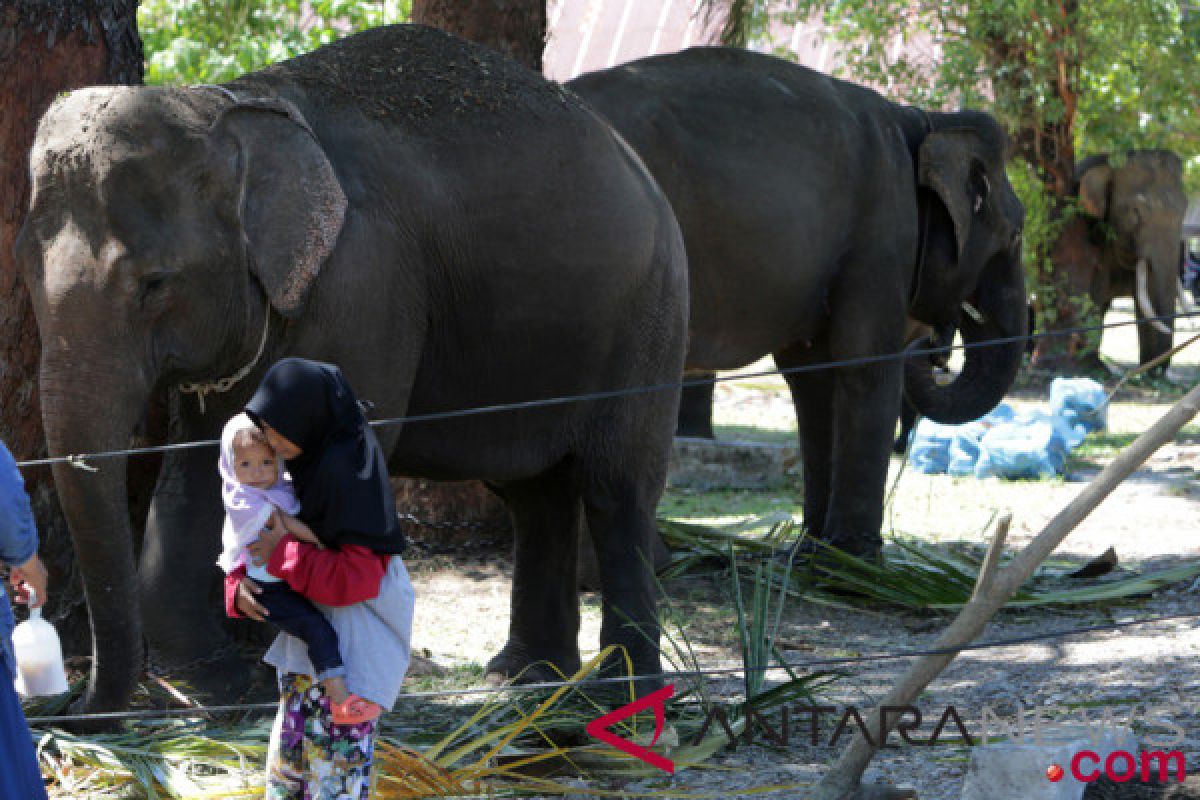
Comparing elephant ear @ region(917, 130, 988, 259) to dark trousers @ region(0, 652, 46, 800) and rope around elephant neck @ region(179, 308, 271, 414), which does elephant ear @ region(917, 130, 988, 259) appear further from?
dark trousers @ region(0, 652, 46, 800)

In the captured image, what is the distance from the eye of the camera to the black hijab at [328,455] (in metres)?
3.43

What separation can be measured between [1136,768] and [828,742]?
104 cm

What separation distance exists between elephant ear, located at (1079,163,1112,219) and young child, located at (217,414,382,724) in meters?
14.6

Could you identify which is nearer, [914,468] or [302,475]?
[302,475]

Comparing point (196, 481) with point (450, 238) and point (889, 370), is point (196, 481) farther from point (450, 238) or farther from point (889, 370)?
point (889, 370)

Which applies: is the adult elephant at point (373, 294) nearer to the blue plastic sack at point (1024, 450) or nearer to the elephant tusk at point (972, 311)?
the elephant tusk at point (972, 311)

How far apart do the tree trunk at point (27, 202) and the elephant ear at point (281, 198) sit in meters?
0.94

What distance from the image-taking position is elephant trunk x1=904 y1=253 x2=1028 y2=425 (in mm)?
8445

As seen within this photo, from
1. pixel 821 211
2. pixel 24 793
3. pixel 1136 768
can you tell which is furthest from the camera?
pixel 821 211

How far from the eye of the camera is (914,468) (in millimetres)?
11617

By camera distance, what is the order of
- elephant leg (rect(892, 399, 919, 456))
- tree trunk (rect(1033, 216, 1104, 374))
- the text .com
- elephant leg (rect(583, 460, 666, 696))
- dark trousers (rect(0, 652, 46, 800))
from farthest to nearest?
tree trunk (rect(1033, 216, 1104, 374)), elephant leg (rect(892, 399, 919, 456)), elephant leg (rect(583, 460, 666, 696)), the text .com, dark trousers (rect(0, 652, 46, 800))

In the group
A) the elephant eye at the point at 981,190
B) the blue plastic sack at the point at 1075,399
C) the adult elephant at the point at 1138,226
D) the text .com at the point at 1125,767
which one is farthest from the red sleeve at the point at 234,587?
the adult elephant at the point at 1138,226

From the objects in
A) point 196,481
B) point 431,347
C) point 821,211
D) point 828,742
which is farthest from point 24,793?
point 821,211

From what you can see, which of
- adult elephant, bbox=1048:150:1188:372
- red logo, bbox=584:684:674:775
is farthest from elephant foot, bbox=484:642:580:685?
adult elephant, bbox=1048:150:1188:372
